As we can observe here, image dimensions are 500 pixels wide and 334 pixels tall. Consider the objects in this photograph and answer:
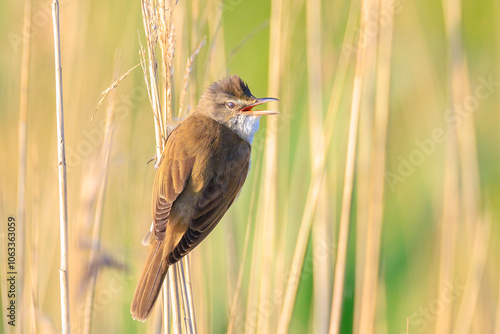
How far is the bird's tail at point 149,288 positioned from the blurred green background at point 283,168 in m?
0.17

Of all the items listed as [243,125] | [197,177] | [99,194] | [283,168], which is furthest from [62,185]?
[283,168]

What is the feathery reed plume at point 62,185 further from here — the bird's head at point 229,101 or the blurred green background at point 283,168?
the bird's head at point 229,101

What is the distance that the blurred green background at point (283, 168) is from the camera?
301 centimetres

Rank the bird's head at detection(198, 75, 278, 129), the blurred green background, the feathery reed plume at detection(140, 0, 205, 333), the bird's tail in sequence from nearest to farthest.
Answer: the feathery reed plume at detection(140, 0, 205, 333), the bird's tail, the blurred green background, the bird's head at detection(198, 75, 278, 129)

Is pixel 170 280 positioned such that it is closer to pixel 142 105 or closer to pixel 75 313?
pixel 75 313

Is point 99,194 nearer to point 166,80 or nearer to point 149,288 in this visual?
point 149,288

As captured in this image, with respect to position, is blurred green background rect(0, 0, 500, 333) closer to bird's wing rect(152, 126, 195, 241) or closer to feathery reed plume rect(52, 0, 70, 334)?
bird's wing rect(152, 126, 195, 241)

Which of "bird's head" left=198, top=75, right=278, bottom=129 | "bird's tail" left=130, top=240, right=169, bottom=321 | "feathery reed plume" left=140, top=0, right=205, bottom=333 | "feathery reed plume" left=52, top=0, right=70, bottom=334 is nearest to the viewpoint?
"feathery reed plume" left=52, top=0, right=70, bottom=334

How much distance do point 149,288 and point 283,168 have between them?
1.30 meters

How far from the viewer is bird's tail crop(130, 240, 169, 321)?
8.15ft

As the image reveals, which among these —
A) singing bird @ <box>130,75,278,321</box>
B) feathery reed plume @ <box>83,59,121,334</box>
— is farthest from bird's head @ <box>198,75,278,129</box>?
feathery reed plume @ <box>83,59,121,334</box>

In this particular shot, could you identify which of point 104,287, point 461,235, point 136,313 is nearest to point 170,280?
point 136,313

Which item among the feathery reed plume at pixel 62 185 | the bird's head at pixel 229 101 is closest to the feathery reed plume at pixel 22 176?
the feathery reed plume at pixel 62 185

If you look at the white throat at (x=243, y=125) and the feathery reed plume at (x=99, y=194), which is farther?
the white throat at (x=243, y=125)
